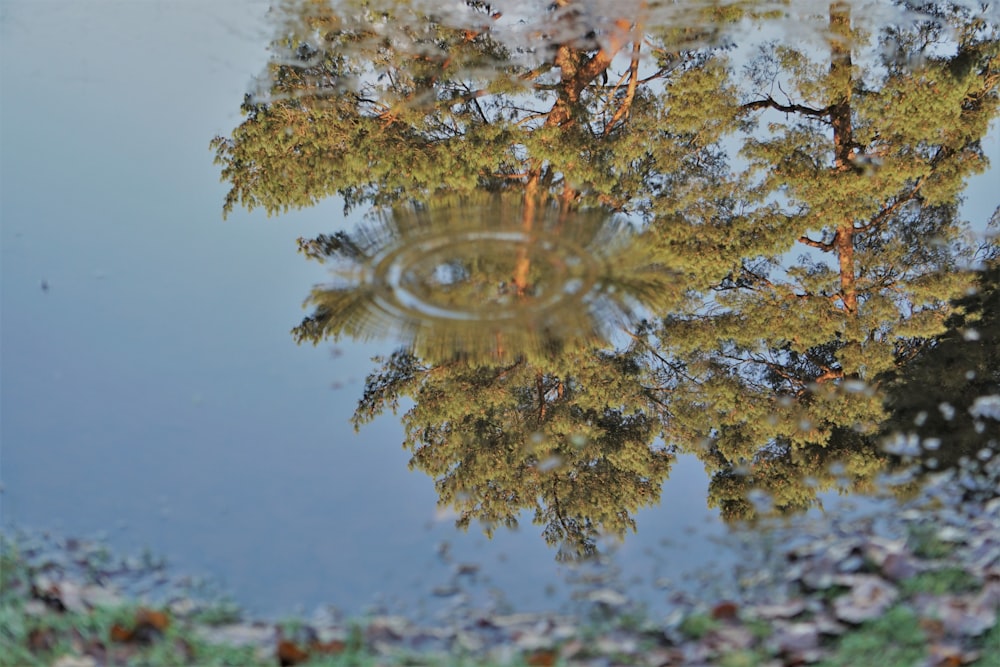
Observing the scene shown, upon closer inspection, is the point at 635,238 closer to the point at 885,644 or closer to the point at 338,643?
the point at 885,644

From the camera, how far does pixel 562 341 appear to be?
123 inches

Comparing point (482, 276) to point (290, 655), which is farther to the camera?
point (482, 276)

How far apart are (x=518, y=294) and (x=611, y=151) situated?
4.09ft

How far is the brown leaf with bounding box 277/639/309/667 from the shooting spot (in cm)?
213

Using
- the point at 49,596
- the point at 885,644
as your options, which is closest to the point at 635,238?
the point at 885,644

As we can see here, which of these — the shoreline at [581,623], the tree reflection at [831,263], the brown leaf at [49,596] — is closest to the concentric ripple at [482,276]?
the tree reflection at [831,263]

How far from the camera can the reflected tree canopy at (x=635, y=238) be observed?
2.89 metres

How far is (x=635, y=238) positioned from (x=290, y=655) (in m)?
2.13

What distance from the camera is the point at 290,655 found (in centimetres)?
214

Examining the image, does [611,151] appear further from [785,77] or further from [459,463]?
[459,463]

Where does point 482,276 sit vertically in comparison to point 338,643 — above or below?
above

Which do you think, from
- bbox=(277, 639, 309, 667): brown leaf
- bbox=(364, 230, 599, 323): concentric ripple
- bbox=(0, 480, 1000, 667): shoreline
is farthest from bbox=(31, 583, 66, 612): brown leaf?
bbox=(364, 230, 599, 323): concentric ripple

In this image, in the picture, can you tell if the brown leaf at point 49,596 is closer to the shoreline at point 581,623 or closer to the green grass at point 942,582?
the shoreline at point 581,623

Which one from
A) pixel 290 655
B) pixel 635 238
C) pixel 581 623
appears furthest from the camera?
pixel 635 238
